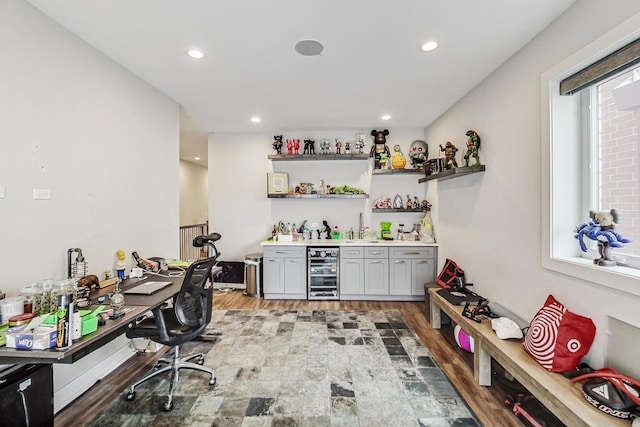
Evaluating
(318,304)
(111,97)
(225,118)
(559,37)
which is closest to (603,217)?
(559,37)

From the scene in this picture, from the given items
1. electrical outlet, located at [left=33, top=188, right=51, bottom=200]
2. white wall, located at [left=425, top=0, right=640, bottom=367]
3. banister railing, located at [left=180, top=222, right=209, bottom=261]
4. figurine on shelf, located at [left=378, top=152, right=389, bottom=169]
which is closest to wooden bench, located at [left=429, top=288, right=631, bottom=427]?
white wall, located at [left=425, top=0, right=640, bottom=367]

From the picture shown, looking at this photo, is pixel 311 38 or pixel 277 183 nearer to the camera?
pixel 311 38

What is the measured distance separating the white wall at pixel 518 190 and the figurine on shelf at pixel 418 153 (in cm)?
100

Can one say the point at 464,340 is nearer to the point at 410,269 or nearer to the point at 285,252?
the point at 410,269

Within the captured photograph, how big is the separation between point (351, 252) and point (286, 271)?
1.06 metres

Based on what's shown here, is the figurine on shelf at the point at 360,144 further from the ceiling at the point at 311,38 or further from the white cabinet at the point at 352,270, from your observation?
the white cabinet at the point at 352,270

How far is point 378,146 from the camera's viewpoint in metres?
4.63

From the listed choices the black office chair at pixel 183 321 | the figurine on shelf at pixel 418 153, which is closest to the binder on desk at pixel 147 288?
the black office chair at pixel 183 321

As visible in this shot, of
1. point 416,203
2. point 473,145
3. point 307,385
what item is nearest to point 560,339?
point 307,385

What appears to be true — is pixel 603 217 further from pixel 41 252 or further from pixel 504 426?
pixel 41 252

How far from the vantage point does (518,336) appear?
6.79 feet

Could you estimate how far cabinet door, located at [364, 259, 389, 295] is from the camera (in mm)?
4141

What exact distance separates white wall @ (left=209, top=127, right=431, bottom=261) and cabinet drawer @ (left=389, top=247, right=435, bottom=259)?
73cm

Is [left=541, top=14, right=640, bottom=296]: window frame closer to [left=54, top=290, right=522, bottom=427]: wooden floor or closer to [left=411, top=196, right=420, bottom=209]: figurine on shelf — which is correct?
[left=54, top=290, right=522, bottom=427]: wooden floor
